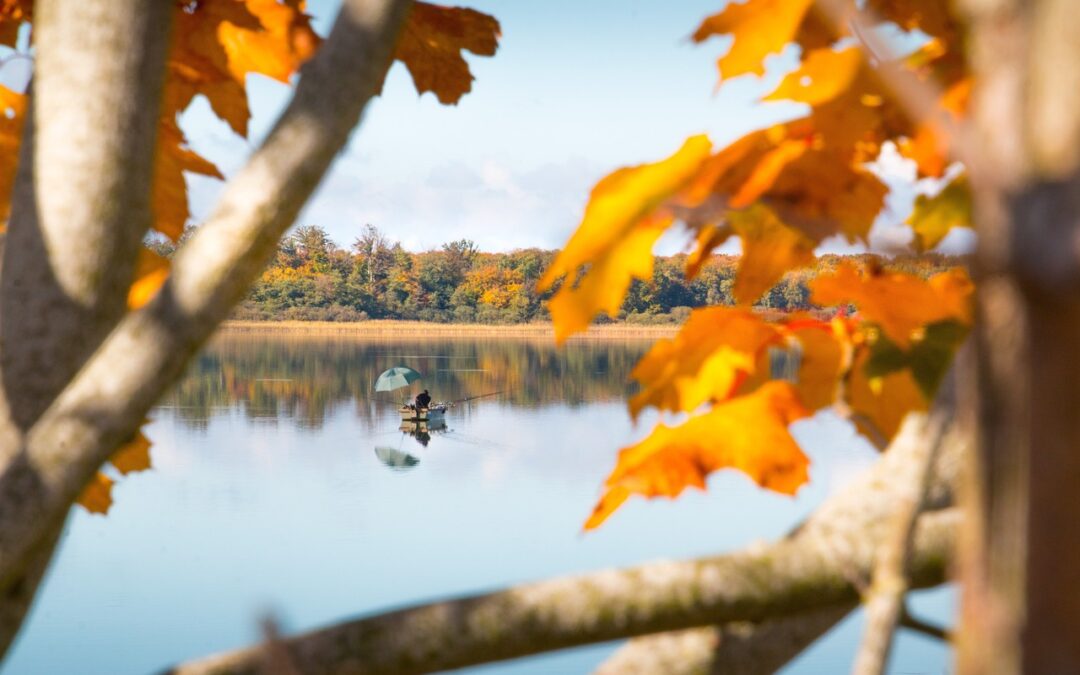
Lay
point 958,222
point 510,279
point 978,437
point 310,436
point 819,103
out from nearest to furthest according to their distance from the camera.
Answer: point 978,437
point 819,103
point 958,222
point 310,436
point 510,279

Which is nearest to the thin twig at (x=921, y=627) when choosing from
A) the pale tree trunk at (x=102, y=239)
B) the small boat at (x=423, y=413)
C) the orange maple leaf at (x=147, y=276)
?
the pale tree trunk at (x=102, y=239)

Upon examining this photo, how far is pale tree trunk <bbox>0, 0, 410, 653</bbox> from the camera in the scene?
1023 millimetres

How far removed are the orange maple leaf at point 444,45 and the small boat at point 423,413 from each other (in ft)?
95.6

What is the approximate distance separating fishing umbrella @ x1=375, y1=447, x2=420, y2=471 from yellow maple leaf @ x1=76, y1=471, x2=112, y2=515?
30607mm

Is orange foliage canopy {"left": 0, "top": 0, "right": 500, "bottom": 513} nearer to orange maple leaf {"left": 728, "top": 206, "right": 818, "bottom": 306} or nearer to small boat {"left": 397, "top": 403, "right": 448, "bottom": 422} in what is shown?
orange maple leaf {"left": 728, "top": 206, "right": 818, "bottom": 306}

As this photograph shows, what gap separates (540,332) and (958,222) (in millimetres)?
81817

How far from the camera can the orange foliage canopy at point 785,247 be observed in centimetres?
87

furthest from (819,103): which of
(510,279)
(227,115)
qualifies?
A: (510,279)

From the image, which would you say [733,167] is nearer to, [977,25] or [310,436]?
[977,25]

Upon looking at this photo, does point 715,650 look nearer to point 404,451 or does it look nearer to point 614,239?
point 614,239

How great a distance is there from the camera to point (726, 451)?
1.01 meters

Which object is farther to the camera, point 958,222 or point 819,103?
point 958,222

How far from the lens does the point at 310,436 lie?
118 feet

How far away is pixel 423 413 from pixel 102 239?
97.4ft
